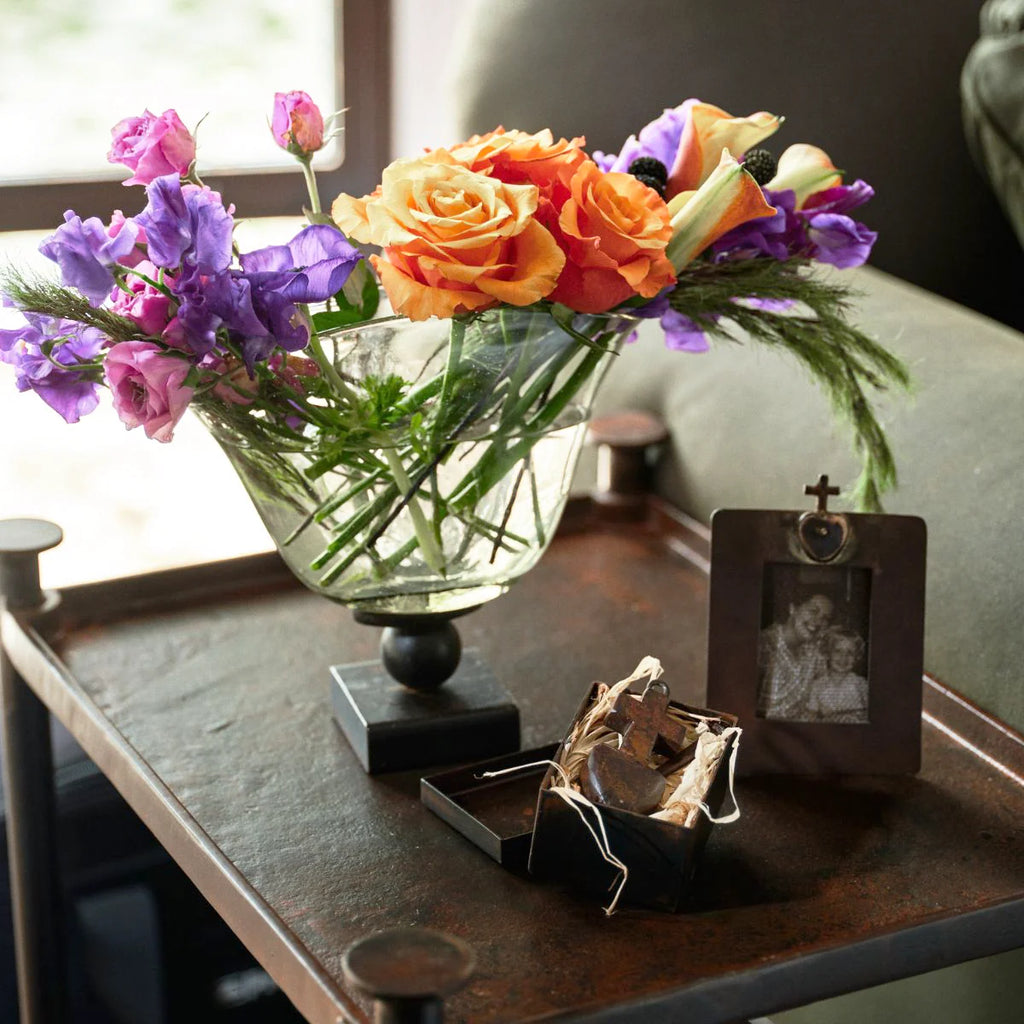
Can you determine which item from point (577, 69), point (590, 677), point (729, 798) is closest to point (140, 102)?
point (577, 69)

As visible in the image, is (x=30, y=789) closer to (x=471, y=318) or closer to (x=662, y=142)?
(x=471, y=318)

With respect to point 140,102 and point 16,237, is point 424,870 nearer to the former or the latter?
point 16,237

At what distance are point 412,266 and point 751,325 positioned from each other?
243mm

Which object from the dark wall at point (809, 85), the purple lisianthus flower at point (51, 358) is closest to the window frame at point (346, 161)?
the dark wall at point (809, 85)

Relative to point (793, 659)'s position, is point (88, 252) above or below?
above

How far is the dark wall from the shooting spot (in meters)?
1.41

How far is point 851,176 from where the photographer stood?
146cm

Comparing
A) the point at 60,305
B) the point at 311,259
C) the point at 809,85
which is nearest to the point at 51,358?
the point at 60,305

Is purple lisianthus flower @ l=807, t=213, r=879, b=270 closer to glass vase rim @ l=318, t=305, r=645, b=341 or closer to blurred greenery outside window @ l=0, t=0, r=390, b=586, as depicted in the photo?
glass vase rim @ l=318, t=305, r=645, b=341

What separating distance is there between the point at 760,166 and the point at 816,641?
0.28 m

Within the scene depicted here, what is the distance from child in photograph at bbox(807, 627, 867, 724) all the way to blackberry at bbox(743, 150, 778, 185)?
0.27m

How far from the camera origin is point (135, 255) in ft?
2.26

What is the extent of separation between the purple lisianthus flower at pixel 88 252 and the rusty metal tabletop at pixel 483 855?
0.98ft

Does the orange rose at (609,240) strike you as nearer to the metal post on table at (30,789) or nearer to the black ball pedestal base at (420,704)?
the black ball pedestal base at (420,704)
